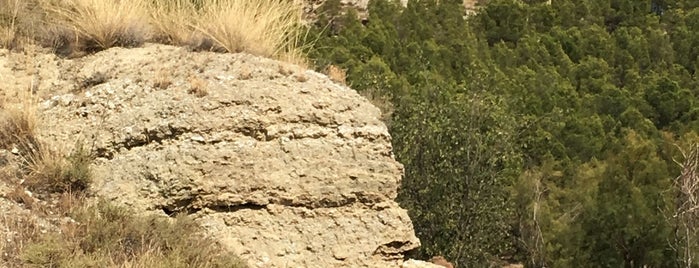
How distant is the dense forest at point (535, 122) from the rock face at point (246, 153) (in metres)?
1.65

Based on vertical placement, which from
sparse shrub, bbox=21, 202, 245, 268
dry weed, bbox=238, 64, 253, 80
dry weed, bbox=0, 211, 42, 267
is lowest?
dry weed, bbox=0, 211, 42, 267

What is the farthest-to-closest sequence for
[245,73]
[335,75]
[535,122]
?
[535,122], [335,75], [245,73]

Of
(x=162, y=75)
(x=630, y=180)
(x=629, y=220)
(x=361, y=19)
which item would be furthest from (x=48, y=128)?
(x=361, y=19)

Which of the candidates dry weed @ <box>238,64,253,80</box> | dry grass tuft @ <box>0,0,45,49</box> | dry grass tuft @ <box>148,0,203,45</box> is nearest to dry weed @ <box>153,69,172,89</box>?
dry weed @ <box>238,64,253,80</box>

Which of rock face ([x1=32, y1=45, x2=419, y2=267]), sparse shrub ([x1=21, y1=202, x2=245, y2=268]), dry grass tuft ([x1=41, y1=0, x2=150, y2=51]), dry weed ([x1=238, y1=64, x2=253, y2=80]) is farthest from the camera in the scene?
dry grass tuft ([x1=41, y1=0, x2=150, y2=51])

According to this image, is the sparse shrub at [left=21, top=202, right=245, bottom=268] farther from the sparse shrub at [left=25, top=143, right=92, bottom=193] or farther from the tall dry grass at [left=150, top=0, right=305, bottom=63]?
the tall dry grass at [left=150, top=0, right=305, bottom=63]

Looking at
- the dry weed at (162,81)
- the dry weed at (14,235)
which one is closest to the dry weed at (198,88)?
the dry weed at (162,81)

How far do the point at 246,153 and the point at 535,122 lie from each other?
16935 millimetres

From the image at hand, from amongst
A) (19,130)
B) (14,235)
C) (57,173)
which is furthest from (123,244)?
(19,130)

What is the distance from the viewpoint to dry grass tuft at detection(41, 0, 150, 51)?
6773 millimetres

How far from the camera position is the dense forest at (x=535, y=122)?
17.4 m

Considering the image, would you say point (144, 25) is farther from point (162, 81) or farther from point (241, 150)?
point (241, 150)

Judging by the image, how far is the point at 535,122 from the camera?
22.1 meters

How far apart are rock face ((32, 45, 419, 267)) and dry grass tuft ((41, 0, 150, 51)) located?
34 centimetres
